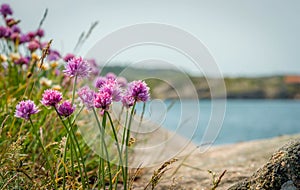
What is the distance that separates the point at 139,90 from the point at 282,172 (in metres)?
0.63

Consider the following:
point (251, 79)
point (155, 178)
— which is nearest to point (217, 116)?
point (155, 178)

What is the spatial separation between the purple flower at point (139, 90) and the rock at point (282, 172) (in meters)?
0.57

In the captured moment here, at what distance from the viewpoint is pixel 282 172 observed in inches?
51.3

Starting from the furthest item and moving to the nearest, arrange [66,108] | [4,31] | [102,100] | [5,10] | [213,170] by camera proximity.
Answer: [5,10] → [4,31] → [213,170] → [66,108] → [102,100]

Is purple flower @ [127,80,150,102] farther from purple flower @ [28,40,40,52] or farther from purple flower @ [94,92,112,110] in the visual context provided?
purple flower @ [28,40,40,52]

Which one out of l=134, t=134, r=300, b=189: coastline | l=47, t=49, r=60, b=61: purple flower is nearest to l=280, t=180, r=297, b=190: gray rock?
l=134, t=134, r=300, b=189: coastline

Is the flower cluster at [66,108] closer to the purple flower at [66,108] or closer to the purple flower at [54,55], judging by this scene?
the purple flower at [66,108]

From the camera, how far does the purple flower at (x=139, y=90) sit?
108 centimetres

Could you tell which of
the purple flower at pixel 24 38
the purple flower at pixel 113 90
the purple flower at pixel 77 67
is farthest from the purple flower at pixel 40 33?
the purple flower at pixel 113 90

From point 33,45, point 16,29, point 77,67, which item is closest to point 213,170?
point 77,67

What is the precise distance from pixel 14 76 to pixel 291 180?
7.89 feet

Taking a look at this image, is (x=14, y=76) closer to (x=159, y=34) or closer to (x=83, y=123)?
(x=83, y=123)

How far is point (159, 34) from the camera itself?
179 cm

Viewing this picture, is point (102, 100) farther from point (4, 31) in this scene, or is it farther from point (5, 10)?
point (5, 10)
